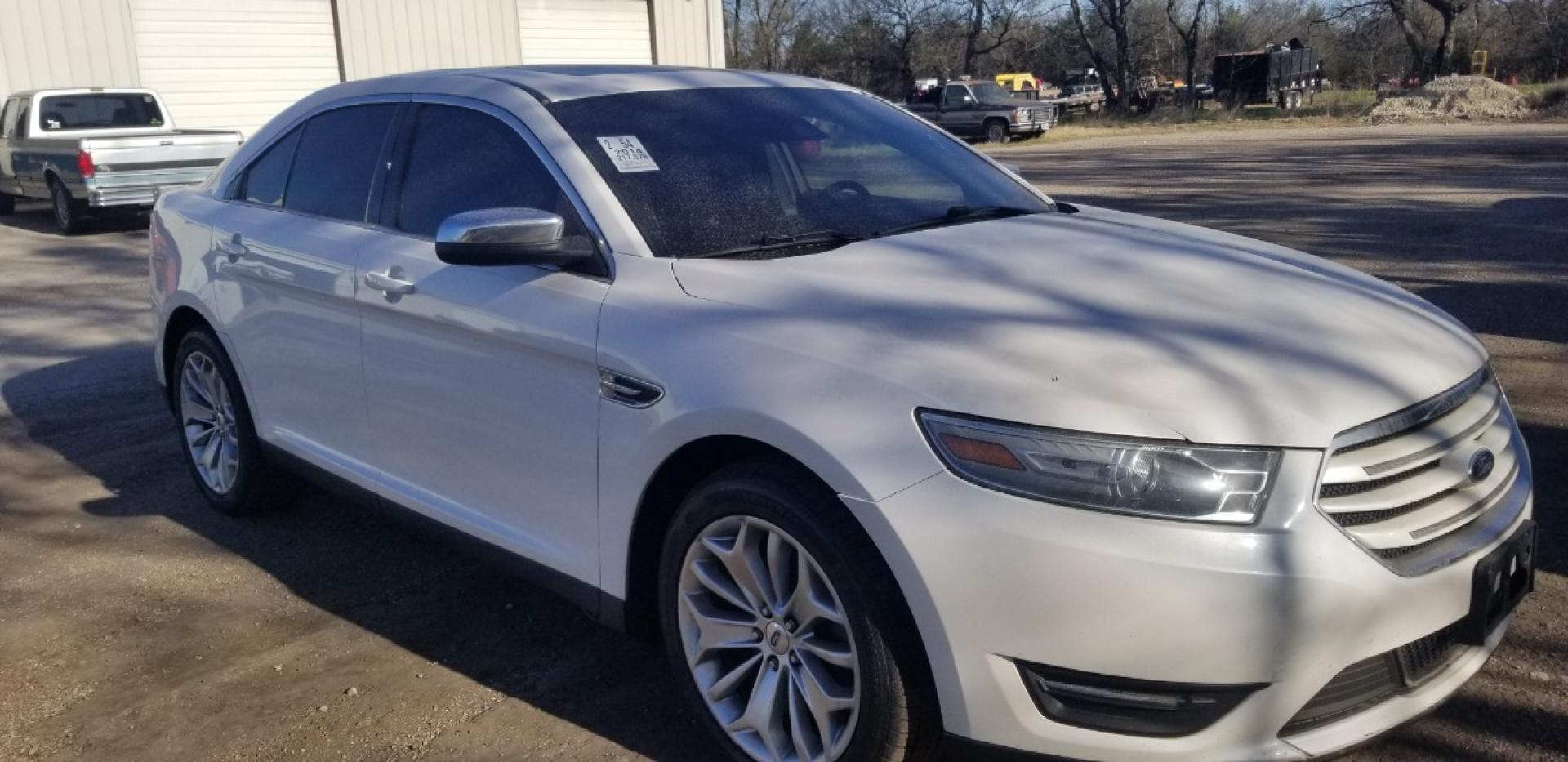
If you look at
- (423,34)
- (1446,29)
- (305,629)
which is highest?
(423,34)

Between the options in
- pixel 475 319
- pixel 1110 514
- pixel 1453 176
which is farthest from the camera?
pixel 1453 176

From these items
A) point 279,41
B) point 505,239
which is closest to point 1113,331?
point 505,239

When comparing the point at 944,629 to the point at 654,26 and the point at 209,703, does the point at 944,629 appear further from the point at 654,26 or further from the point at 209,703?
the point at 654,26

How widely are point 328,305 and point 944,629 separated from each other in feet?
8.24

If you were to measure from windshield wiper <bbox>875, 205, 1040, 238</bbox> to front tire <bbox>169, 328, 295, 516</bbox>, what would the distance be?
2.58m

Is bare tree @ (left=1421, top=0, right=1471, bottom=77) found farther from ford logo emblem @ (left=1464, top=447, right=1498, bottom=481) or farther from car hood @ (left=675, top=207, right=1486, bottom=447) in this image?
ford logo emblem @ (left=1464, top=447, right=1498, bottom=481)

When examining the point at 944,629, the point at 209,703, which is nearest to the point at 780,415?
the point at 944,629

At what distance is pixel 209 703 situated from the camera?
3652 millimetres

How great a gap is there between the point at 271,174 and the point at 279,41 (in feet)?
67.7

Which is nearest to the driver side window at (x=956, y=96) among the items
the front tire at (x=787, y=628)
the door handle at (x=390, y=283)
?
the door handle at (x=390, y=283)

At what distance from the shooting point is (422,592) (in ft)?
14.4

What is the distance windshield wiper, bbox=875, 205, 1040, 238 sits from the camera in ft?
12.1

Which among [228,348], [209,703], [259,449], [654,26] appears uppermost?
[654,26]

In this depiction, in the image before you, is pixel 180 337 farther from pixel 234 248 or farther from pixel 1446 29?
pixel 1446 29
